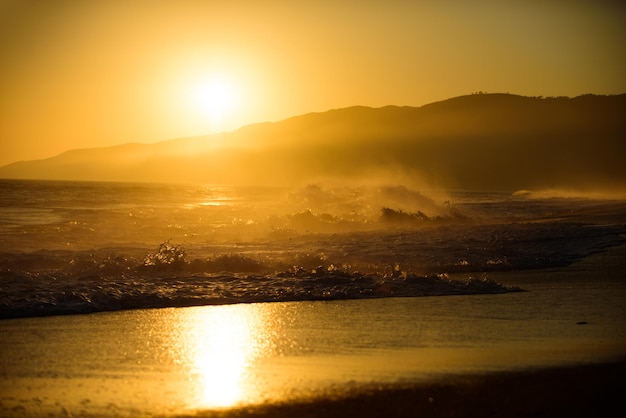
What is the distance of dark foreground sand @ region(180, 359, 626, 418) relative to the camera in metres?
7.60

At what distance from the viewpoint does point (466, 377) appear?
346 inches

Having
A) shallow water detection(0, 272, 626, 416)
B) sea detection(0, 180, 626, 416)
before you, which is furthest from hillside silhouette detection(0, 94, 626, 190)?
shallow water detection(0, 272, 626, 416)

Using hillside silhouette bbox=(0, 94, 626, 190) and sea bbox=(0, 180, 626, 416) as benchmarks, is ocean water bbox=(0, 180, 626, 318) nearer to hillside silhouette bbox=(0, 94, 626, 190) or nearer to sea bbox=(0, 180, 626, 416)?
sea bbox=(0, 180, 626, 416)

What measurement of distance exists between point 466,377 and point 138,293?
7.59 m

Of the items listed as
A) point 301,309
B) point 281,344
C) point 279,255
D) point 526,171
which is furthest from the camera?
A: point 526,171

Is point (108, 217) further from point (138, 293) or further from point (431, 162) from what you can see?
point (431, 162)

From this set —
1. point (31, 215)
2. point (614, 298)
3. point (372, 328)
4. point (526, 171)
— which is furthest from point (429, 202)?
point (526, 171)

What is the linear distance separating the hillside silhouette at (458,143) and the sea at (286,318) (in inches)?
5614

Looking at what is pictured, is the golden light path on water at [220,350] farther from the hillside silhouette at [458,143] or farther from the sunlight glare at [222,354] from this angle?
the hillside silhouette at [458,143]

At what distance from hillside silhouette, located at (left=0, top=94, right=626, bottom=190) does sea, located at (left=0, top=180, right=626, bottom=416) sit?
143 m

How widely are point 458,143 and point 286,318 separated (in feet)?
589

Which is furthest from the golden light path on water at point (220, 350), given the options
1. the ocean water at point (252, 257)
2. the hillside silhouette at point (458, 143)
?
the hillside silhouette at point (458, 143)

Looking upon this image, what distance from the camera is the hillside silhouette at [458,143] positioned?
554 ft

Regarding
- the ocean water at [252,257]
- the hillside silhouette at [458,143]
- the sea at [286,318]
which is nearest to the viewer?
the sea at [286,318]
